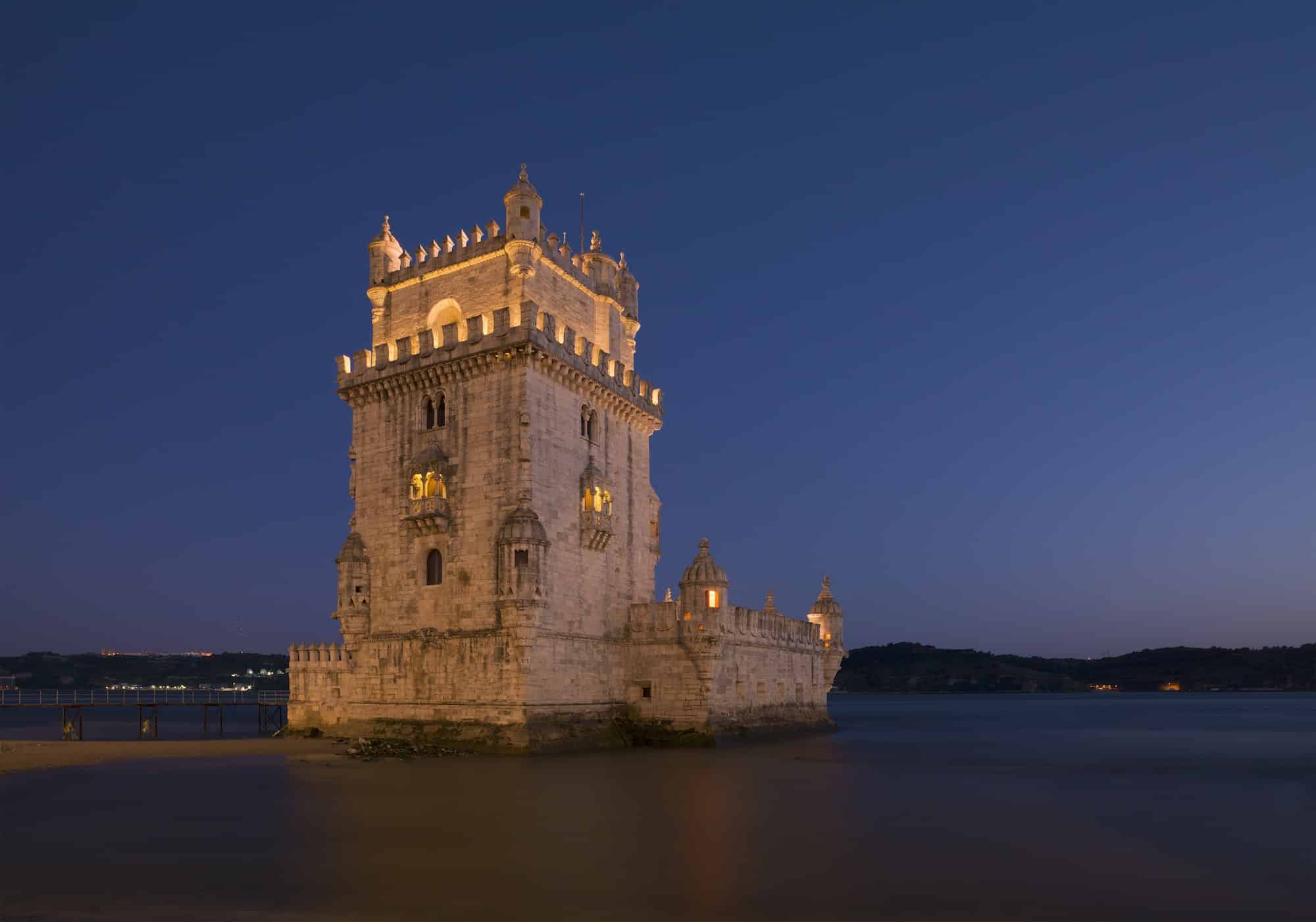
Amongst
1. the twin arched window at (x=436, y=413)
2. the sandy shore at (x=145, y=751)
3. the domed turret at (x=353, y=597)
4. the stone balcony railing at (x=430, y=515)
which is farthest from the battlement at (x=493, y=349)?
the sandy shore at (x=145, y=751)

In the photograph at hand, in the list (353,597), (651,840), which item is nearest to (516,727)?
(353,597)

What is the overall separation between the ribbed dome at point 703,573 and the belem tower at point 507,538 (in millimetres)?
104

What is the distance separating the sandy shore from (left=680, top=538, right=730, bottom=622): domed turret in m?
15.4

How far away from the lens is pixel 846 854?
19938 mm

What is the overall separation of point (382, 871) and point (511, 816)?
6289 millimetres

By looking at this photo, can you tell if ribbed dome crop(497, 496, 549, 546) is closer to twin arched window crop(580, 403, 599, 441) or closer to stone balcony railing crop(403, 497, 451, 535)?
stone balcony railing crop(403, 497, 451, 535)

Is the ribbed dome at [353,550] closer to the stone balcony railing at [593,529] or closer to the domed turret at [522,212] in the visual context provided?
the stone balcony railing at [593,529]

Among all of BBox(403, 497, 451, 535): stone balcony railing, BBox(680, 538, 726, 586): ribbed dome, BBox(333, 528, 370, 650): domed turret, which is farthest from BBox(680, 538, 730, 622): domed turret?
BBox(333, 528, 370, 650): domed turret

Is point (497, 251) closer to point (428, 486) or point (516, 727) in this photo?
point (428, 486)

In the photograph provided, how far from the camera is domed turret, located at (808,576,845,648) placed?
6262 centimetres

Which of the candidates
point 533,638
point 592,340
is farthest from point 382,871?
point 592,340

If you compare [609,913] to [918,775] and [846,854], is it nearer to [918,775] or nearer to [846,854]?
[846,854]

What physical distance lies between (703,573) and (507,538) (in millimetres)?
9754

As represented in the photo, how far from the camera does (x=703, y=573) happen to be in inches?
1720
